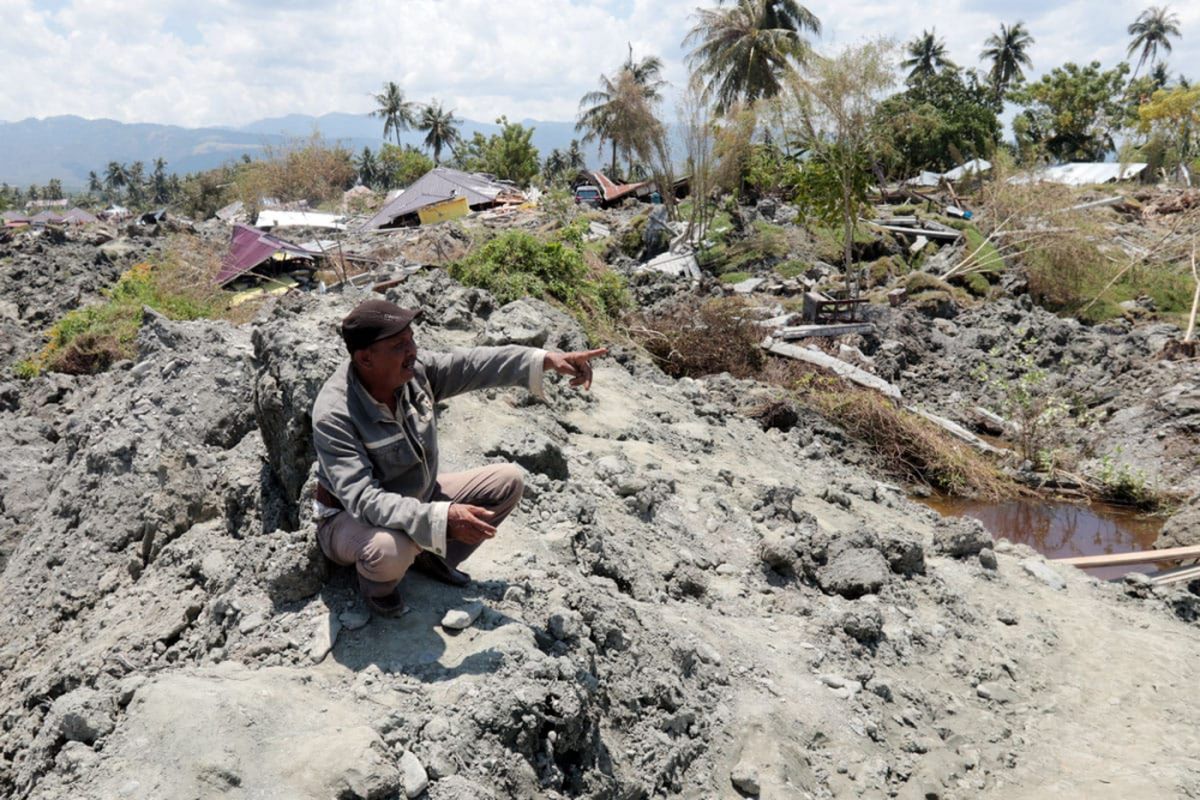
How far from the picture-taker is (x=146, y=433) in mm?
5691

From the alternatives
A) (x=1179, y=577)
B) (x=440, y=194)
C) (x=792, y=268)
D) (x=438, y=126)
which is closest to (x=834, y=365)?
(x=1179, y=577)

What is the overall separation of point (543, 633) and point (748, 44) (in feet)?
99.8

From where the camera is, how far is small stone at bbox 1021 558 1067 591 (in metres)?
6.15

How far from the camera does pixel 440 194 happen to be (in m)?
28.7

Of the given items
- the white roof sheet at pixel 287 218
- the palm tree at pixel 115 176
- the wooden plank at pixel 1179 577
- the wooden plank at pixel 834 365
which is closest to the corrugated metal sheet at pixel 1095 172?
the wooden plank at pixel 834 365

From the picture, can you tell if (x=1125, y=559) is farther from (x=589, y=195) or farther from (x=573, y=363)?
(x=589, y=195)

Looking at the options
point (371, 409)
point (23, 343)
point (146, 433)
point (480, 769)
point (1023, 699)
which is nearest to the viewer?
point (480, 769)

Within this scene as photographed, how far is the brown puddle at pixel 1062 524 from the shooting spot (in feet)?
27.8

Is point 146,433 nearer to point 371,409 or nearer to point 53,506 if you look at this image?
point 53,506

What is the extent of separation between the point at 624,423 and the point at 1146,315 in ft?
39.7

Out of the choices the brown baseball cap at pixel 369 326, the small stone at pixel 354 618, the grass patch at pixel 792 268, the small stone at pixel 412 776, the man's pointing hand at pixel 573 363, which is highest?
the brown baseball cap at pixel 369 326

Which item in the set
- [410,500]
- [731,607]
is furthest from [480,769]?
[731,607]

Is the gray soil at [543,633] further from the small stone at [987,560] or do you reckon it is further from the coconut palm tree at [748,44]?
the coconut palm tree at [748,44]

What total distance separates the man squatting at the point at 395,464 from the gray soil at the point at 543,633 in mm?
277
